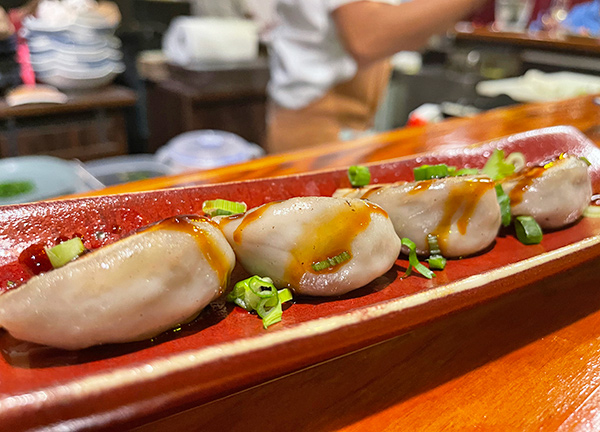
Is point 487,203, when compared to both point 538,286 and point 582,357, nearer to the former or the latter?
point 538,286

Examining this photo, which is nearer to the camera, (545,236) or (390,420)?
(390,420)

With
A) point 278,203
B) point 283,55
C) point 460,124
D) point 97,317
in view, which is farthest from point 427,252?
point 283,55

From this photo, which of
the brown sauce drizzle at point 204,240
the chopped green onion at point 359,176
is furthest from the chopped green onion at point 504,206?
the brown sauce drizzle at point 204,240

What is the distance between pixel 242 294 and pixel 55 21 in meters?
4.89

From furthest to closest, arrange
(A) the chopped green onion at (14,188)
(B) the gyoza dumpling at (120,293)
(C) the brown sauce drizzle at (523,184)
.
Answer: (A) the chopped green onion at (14,188) < (C) the brown sauce drizzle at (523,184) < (B) the gyoza dumpling at (120,293)

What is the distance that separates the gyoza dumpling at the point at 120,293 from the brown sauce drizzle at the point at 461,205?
624mm

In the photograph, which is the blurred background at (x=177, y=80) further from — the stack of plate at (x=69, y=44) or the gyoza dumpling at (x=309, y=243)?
the gyoza dumpling at (x=309, y=243)

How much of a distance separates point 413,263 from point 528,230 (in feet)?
1.38

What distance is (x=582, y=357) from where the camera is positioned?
1009 mm

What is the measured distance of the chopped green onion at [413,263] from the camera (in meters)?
1.13

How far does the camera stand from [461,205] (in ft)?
3.97

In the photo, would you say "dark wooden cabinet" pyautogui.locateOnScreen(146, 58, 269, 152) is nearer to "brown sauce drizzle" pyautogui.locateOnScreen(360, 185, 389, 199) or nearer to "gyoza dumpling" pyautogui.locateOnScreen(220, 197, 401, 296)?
"brown sauce drizzle" pyautogui.locateOnScreen(360, 185, 389, 199)

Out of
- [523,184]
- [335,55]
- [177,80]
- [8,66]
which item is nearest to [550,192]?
[523,184]

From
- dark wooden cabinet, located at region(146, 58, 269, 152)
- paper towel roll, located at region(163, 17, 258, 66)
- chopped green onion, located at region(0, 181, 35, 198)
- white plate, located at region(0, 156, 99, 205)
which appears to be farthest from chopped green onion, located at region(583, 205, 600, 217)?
paper towel roll, located at region(163, 17, 258, 66)
